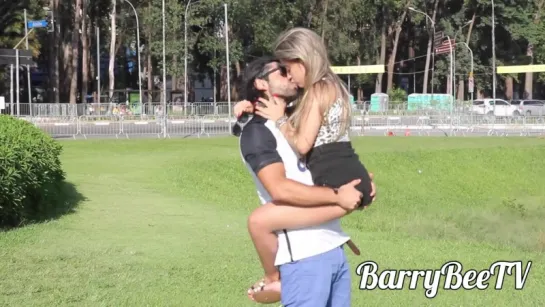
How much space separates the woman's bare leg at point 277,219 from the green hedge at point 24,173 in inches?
275

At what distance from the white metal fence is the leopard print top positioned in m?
29.4

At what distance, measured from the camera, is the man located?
11.6 ft

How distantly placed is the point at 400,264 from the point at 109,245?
131 inches

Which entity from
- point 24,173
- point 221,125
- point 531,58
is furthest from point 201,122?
point 531,58

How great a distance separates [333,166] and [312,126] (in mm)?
218

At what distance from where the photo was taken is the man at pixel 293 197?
3545 millimetres

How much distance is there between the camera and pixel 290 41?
12.0 feet

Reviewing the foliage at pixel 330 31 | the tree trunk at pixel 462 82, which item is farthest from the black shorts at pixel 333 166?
the tree trunk at pixel 462 82

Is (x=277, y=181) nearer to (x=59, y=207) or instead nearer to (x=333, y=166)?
(x=333, y=166)

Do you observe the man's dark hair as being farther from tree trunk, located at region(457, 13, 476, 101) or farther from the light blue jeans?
tree trunk, located at region(457, 13, 476, 101)

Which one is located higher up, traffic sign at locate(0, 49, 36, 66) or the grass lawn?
traffic sign at locate(0, 49, 36, 66)

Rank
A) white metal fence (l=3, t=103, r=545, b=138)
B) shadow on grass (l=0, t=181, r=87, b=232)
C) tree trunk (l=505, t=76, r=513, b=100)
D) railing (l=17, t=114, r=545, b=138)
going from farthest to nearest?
tree trunk (l=505, t=76, r=513, b=100)
white metal fence (l=3, t=103, r=545, b=138)
railing (l=17, t=114, r=545, b=138)
shadow on grass (l=0, t=181, r=87, b=232)

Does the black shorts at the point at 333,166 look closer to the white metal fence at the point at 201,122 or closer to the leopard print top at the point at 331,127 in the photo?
the leopard print top at the point at 331,127

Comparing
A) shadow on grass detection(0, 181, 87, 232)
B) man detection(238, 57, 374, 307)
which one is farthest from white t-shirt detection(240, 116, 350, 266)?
shadow on grass detection(0, 181, 87, 232)
